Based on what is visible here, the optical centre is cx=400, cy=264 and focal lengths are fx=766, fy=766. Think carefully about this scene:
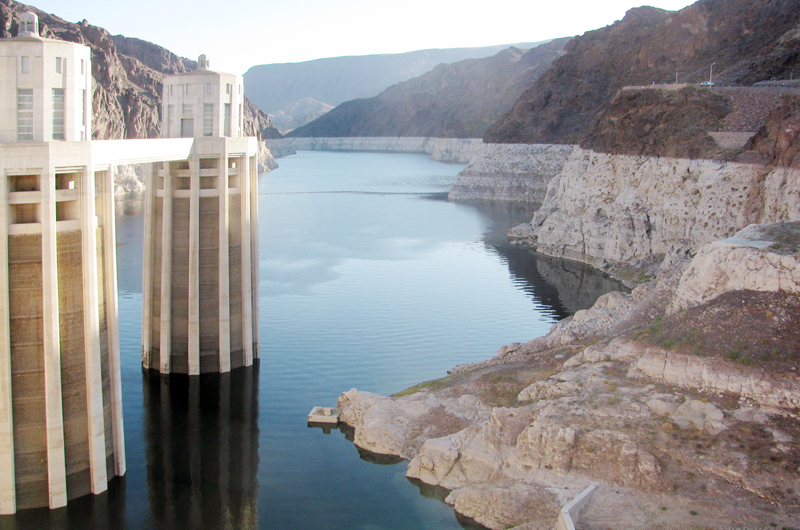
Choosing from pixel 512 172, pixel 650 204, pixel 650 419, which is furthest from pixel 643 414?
pixel 512 172

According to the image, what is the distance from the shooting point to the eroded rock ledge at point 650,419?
17.9m

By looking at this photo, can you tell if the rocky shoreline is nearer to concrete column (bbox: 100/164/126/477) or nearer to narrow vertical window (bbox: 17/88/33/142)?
concrete column (bbox: 100/164/126/477)

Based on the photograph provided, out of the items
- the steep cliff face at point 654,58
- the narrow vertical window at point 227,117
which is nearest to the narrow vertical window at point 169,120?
the narrow vertical window at point 227,117

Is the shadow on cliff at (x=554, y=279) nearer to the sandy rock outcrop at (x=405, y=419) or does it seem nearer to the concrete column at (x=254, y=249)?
the concrete column at (x=254, y=249)

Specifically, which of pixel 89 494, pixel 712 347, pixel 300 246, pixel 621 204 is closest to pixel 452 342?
pixel 712 347

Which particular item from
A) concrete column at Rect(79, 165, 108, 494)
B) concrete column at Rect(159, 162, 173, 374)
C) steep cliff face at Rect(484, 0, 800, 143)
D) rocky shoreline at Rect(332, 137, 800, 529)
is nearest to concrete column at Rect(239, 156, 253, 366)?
concrete column at Rect(159, 162, 173, 374)

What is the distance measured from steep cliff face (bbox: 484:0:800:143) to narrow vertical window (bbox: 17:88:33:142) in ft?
200

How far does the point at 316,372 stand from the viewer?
3123 centimetres

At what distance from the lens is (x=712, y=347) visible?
21.6 m

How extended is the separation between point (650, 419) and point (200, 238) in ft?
59.0

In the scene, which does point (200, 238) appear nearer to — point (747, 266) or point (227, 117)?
point (227, 117)

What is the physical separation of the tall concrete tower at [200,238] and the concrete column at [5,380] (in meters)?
10.6

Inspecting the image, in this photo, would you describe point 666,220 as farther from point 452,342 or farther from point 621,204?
point 452,342

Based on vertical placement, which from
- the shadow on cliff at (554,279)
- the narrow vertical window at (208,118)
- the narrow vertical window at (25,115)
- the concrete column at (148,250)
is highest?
the narrow vertical window at (208,118)
